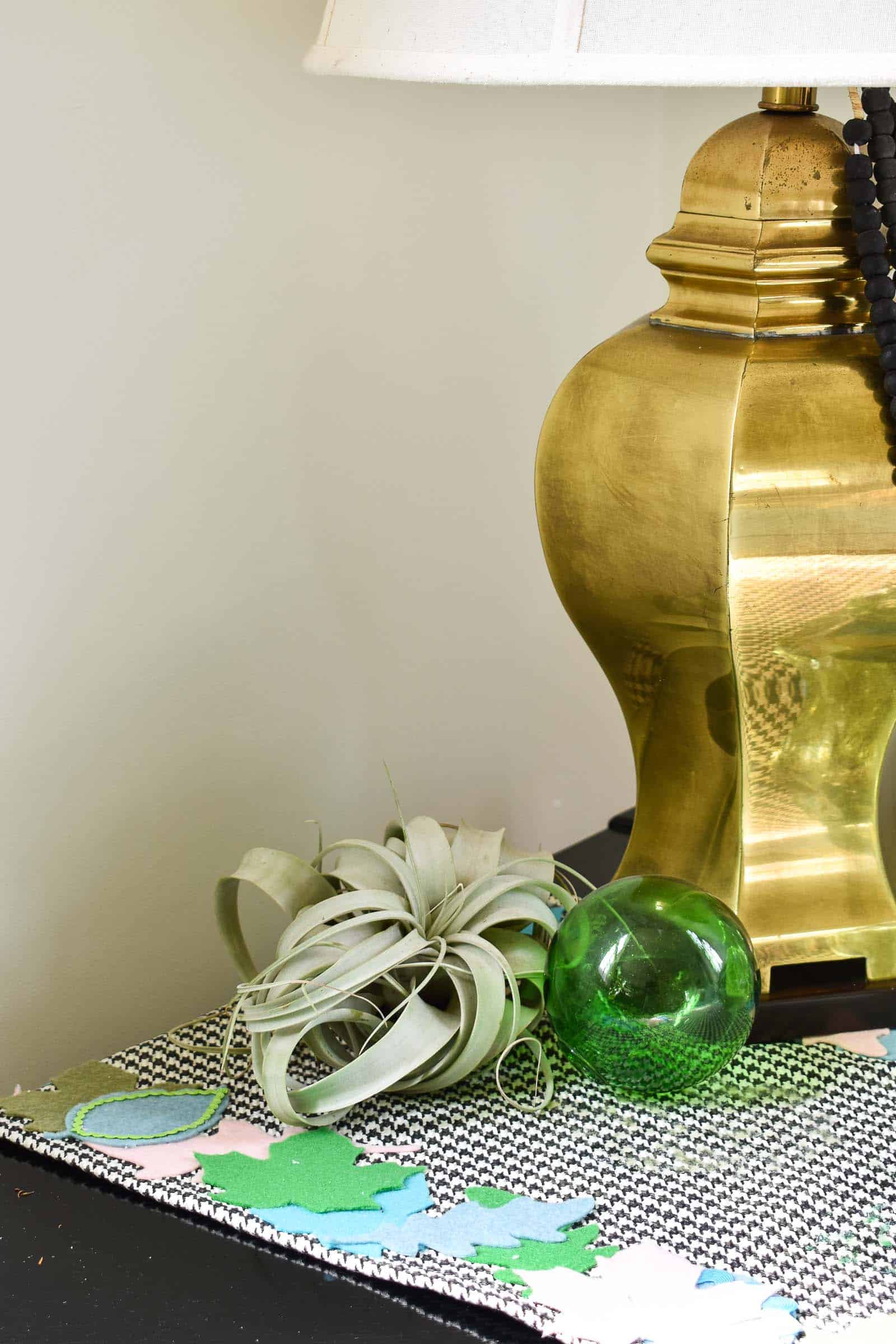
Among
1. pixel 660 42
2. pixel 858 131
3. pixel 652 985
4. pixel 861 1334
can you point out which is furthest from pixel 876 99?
pixel 861 1334

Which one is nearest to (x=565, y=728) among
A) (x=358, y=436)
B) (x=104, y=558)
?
(x=358, y=436)

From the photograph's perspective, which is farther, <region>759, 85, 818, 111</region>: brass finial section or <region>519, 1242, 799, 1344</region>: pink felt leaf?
<region>759, 85, 818, 111</region>: brass finial section

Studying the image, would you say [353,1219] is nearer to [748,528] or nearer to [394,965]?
[394,965]

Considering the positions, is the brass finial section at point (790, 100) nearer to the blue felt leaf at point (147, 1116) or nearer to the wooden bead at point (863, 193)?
the wooden bead at point (863, 193)

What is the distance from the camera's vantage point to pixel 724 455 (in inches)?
23.8

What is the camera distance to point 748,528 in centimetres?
61

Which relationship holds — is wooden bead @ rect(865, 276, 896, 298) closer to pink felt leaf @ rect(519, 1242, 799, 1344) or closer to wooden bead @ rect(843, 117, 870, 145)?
wooden bead @ rect(843, 117, 870, 145)

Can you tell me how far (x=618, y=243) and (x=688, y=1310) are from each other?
0.88m

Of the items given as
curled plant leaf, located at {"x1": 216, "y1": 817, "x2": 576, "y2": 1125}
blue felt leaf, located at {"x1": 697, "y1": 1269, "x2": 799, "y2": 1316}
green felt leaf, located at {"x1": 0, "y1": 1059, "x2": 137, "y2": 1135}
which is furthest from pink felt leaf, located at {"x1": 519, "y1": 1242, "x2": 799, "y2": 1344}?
green felt leaf, located at {"x1": 0, "y1": 1059, "x2": 137, "y2": 1135}

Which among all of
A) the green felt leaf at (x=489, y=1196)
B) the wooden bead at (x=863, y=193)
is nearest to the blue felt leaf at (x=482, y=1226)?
the green felt leaf at (x=489, y=1196)

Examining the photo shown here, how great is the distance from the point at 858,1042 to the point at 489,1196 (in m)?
0.23

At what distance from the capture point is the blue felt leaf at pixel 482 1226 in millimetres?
528

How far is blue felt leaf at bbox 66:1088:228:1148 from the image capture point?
1.96ft

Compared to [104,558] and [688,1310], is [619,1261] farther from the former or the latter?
[104,558]
